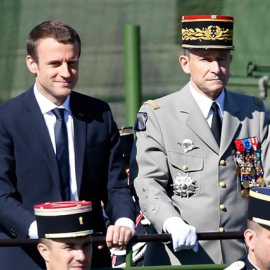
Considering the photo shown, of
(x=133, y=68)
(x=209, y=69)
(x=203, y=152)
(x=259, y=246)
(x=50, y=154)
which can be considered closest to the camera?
(x=259, y=246)

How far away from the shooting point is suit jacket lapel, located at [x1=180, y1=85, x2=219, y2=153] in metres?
7.00

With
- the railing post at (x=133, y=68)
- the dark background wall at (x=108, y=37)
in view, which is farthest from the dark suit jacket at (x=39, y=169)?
the dark background wall at (x=108, y=37)

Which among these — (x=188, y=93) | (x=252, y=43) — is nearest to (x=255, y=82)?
(x=252, y=43)

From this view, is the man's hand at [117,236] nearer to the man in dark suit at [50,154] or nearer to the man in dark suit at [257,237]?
the man in dark suit at [50,154]

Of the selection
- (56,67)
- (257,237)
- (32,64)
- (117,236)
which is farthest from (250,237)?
(32,64)

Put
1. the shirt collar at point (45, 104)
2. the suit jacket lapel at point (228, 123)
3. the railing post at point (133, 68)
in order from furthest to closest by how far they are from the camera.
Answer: the railing post at point (133, 68) → the suit jacket lapel at point (228, 123) → the shirt collar at point (45, 104)

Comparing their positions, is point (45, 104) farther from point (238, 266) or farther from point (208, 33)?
point (238, 266)

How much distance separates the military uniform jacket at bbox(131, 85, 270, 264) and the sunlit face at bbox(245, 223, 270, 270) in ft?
2.01

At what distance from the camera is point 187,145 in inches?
275

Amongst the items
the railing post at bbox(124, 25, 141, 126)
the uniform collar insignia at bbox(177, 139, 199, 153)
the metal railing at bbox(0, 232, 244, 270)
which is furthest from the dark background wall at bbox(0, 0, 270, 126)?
the metal railing at bbox(0, 232, 244, 270)

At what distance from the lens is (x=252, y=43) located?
1051 cm

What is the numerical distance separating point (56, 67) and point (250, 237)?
1.25m

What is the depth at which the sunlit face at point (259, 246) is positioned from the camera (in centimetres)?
622

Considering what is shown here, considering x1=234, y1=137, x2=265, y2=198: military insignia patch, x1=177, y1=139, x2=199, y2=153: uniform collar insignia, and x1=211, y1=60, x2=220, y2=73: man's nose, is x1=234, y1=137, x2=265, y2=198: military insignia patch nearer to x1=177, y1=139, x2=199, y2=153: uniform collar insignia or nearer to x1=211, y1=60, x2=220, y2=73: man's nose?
x1=177, y1=139, x2=199, y2=153: uniform collar insignia
